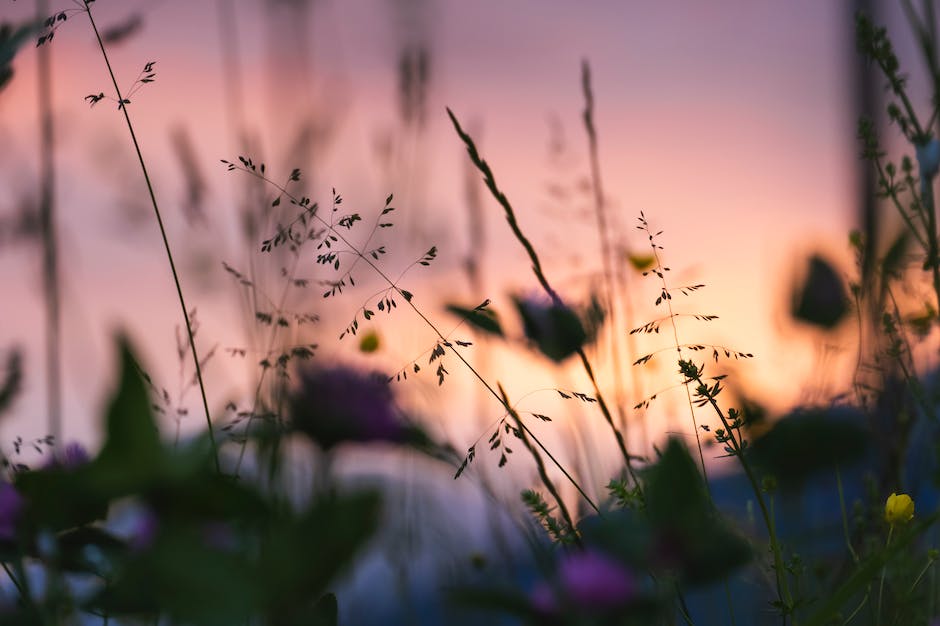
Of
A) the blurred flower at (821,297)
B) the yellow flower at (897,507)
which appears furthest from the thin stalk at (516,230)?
the blurred flower at (821,297)

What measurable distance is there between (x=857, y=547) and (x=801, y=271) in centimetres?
33

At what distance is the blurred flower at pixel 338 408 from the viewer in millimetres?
392

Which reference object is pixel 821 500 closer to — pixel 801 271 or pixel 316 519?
Answer: pixel 801 271

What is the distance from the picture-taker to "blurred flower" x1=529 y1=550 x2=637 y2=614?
0.26m

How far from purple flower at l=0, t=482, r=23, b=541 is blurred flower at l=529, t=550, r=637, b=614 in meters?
0.21

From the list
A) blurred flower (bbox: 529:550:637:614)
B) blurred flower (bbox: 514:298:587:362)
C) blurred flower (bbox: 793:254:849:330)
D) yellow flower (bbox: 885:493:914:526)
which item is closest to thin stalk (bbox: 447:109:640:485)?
blurred flower (bbox: 514:298:587:362)

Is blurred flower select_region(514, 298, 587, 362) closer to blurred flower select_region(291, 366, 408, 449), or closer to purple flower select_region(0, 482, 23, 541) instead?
blurred flower select_region(291, 366, 408, 449)

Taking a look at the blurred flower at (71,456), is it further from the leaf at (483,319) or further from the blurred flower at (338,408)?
the leaf at (483,319)

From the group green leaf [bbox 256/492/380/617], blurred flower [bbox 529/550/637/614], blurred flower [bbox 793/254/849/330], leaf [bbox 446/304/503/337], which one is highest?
blurred flower [bbox 793/254/849/330]

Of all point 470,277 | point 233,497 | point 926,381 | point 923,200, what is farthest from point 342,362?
point 926,381

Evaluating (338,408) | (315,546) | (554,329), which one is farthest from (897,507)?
(315,546)

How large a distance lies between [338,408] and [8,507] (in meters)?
0.13

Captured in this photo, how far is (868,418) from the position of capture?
899 mm

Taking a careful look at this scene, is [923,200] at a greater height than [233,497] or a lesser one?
greater
